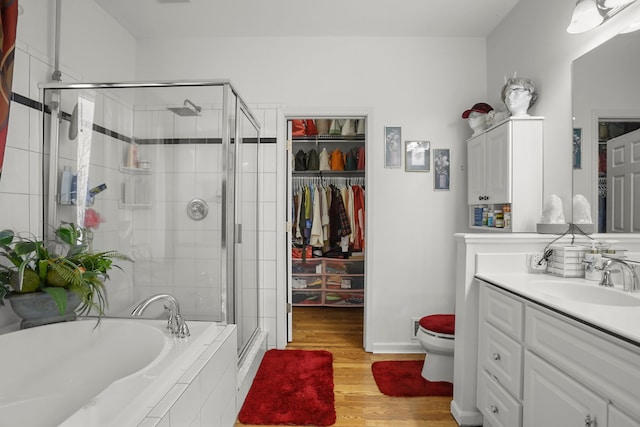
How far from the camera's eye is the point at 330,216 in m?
3.89

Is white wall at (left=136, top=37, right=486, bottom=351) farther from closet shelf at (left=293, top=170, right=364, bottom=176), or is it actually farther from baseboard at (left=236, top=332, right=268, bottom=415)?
closet shelf at (left=293, top=170, right=364, bottom=176)

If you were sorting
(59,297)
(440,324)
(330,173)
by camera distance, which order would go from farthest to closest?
(330,173) < (440,324) < (59,297)

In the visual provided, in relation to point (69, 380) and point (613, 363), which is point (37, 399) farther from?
point (613, 363)

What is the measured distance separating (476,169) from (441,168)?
0.29 meters

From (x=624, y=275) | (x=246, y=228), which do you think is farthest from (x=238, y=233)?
(x=624, y=275)

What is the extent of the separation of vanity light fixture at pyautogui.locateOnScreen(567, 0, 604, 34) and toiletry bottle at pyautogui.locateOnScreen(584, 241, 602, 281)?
3.59ft

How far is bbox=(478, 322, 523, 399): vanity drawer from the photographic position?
139cm

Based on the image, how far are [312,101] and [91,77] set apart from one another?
1547 millimetres

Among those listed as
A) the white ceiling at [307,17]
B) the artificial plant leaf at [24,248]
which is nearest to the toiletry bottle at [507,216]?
the white ceiling at [307,17]

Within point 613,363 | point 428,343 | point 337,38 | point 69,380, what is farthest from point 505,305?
point 337,38

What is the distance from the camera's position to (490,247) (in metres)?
1.75

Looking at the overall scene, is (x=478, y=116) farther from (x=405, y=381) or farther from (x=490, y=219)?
(x=405, y=381)

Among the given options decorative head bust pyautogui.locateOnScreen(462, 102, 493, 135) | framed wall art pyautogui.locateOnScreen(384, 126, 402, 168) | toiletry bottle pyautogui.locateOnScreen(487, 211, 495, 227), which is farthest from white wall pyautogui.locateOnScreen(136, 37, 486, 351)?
toiletry bottle pyautogui.locateOnScreen(487, 211, 495, 227)

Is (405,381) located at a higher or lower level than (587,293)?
lower
